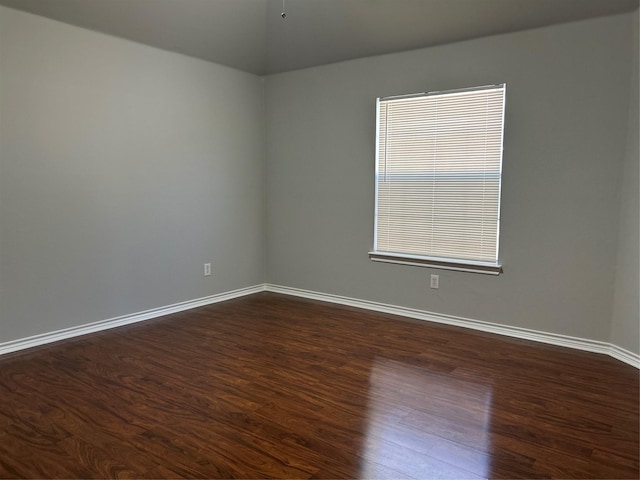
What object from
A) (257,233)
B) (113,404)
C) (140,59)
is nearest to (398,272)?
(257,233)

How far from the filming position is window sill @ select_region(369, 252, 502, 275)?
12.1ft

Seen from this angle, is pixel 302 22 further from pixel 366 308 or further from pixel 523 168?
pixel 366 308

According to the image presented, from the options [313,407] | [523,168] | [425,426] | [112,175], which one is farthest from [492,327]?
[112,175]

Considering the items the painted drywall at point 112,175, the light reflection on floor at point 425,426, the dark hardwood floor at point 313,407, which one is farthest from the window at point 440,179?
the painted drywall at point 112,175

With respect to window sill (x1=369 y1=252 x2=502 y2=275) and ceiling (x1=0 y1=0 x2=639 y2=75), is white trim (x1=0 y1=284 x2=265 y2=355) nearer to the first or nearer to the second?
window sill (x1=369 y1=252 x2=502 y2=275)

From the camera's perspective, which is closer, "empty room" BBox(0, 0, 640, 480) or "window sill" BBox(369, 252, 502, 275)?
"empty room" BBox(0, 0, 640, 480)

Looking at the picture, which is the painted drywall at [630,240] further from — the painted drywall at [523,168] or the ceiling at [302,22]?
the ceiling at [302,22]

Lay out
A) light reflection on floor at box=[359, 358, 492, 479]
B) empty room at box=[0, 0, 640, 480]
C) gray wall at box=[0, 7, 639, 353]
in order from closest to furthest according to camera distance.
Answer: light reflection on floor at box=[359, 358, 492, 479], empty room at box=[0, 0, 640, 480], gray wall at box=[0, 7, 639, 353]

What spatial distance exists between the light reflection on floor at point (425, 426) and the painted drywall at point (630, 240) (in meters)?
1.18

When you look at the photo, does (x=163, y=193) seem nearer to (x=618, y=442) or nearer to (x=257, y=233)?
(x=257, y=233)

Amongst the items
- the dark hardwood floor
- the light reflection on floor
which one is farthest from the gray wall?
the light reflection on floor

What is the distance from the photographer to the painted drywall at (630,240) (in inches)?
117

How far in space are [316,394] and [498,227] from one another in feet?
6.65

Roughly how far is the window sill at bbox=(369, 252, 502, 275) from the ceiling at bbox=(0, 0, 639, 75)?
1792 mm
